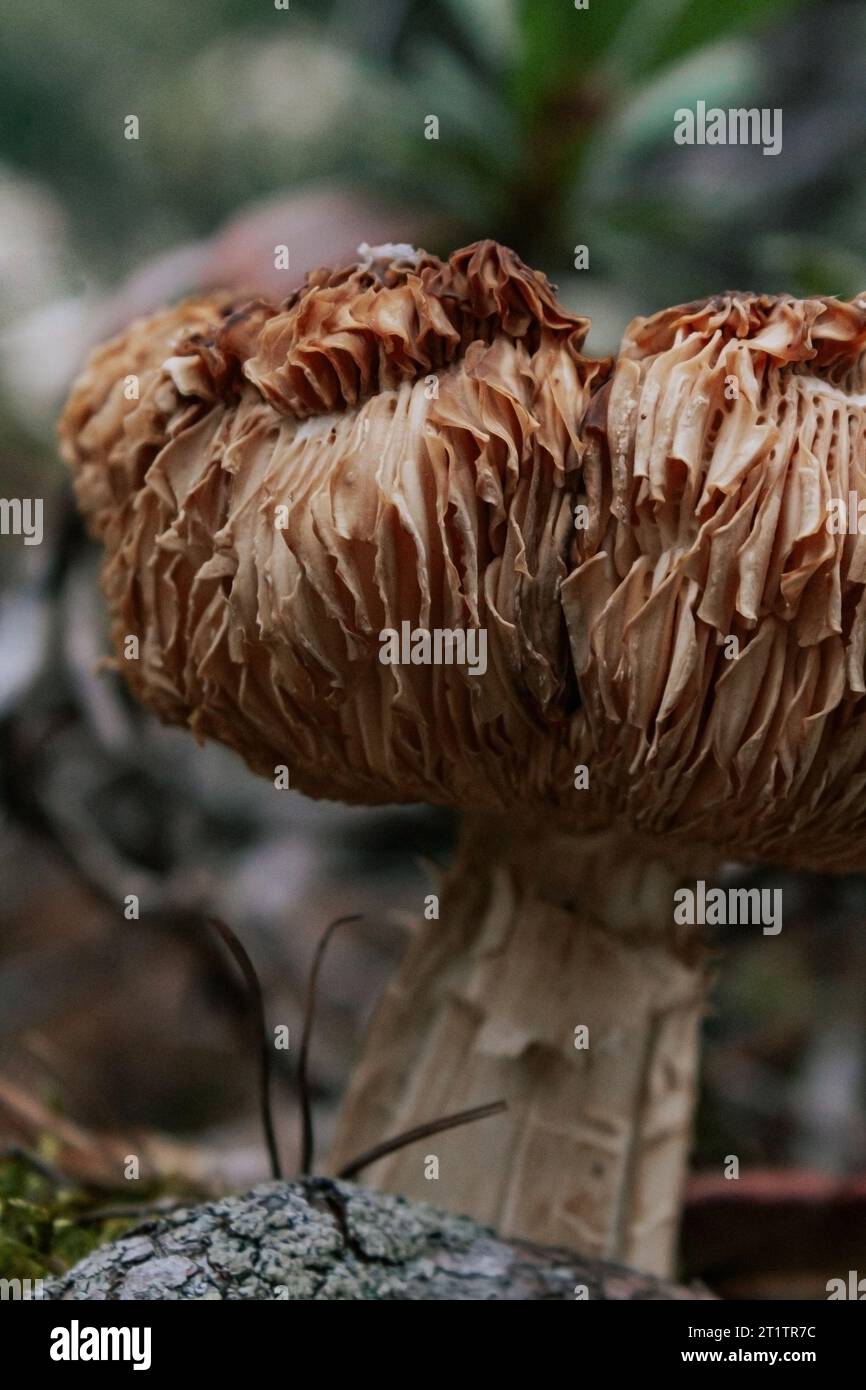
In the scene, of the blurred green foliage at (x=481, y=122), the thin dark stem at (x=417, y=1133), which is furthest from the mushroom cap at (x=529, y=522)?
the blurred green foliage at (x=481, y=122)

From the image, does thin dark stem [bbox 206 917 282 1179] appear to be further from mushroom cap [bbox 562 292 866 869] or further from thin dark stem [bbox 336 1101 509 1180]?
mushroom cap [bbox 562 292 866 869]

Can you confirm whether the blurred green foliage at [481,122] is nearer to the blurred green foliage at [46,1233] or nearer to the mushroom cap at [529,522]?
the mushroom cap at [529,522]

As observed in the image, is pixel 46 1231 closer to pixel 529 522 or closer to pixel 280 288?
pixel 529 522

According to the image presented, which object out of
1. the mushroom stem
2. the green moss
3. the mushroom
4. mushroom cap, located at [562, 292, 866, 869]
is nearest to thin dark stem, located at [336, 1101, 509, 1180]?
the mushroom stem

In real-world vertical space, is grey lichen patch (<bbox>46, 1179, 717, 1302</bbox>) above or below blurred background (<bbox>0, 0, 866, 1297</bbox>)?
below

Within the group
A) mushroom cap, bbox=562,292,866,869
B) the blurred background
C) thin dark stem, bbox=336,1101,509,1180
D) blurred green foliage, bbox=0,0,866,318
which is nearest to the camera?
mushroom cap, bbox=562,292,866,869

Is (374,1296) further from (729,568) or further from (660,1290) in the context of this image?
(729,568)

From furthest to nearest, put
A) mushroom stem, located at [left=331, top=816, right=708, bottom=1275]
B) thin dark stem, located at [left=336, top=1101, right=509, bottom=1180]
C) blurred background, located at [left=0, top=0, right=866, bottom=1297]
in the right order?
blurred background, located at [left=0, top=0, right=866, bottom=1297]
mushroom stem, located at [left=331, top=816, right=708, bottom=1275]
thin dark stem, located at [left=336, top=1101, right=509, bottom=1180]

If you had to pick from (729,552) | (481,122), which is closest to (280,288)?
(481,122)
